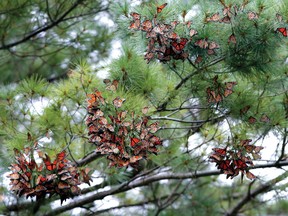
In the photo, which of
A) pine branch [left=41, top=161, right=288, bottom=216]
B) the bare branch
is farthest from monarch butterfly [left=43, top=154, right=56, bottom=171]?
the bare branch

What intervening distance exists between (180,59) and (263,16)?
31 cm

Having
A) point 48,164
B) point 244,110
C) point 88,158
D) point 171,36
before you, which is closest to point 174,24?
point 171,36

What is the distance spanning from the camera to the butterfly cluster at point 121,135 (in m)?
1.84

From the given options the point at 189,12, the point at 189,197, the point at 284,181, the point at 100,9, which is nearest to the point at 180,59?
the point at 189,12

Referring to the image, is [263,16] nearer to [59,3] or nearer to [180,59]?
[180,59]

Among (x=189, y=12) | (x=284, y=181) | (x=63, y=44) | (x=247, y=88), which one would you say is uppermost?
(x=63, y=44)

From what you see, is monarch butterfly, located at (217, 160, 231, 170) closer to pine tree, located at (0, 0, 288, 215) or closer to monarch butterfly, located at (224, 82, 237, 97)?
pine tree, located at (0, 0, 288, 215)

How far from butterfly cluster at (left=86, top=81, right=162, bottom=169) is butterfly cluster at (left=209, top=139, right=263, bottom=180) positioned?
0.23 metres

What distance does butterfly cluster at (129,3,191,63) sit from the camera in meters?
1.89

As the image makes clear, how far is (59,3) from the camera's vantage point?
119 inches

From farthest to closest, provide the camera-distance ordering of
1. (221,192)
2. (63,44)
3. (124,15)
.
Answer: (221,192) < (63,44) < (124,15)

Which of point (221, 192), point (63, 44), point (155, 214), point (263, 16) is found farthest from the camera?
point (221, 192)

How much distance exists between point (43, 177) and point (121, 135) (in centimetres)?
28

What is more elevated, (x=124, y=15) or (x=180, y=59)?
(x=124, y=15)
